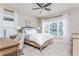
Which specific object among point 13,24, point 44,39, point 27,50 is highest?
point 13,24

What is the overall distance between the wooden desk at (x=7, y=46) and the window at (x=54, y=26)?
49 centimetres

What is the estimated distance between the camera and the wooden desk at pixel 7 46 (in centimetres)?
145

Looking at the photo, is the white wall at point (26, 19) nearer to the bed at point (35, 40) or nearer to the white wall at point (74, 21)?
the bed at point (35, 40)

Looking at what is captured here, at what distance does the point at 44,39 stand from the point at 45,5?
485mm

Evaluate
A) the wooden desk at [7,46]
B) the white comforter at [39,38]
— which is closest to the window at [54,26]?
the white comforter at [39,38]

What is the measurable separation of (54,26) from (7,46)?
72 centimetres

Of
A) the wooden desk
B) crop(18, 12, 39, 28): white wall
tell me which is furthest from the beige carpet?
crop(18, 12, 39, 28): white wall

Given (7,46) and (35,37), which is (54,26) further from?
(7,46)

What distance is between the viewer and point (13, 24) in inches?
60.2

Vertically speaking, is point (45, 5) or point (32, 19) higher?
point (45, 5)

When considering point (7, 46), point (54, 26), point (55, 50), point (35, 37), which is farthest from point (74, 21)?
point (7, 46)

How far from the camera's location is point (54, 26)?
1.62m

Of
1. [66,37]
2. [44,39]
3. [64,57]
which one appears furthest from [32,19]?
[64,57]

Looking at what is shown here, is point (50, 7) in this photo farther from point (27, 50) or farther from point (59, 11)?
point (27, 50)
